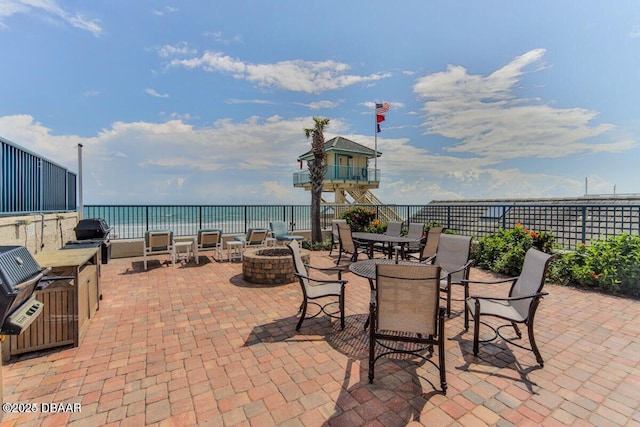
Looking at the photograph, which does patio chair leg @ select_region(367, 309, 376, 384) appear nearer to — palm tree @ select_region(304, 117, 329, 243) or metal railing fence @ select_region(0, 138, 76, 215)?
metal railing fence @ select_region(0, 138, 76, 215)

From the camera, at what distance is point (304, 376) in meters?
2.27

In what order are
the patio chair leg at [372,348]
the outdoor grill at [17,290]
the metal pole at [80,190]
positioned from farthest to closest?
the metal pole at [80,190] → the patio chair leg at [372,348] → the outdoor grill at [17,290]

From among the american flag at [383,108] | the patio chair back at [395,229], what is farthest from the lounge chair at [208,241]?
the american flag at [383,108]

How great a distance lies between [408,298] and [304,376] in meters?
1.07

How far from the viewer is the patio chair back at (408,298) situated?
2.13 m

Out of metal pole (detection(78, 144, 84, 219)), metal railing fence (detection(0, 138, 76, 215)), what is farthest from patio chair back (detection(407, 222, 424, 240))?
metal pole (detection(78, 144, 84, 219))

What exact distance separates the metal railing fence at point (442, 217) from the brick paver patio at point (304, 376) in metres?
2.53

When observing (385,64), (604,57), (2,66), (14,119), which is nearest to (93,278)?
(2,66)

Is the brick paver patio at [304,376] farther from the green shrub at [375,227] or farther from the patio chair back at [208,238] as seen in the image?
the green shrub at [375,227]

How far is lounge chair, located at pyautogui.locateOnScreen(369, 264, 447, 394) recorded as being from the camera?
212 cm

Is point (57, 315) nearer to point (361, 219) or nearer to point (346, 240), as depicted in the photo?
point (346, 240)

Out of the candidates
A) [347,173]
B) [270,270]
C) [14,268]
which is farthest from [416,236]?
[347,173]

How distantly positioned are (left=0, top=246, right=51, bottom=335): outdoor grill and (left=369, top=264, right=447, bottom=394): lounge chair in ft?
7.13

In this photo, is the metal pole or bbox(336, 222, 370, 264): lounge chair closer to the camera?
bbox(336, 222, 370, 264): lounge chair
